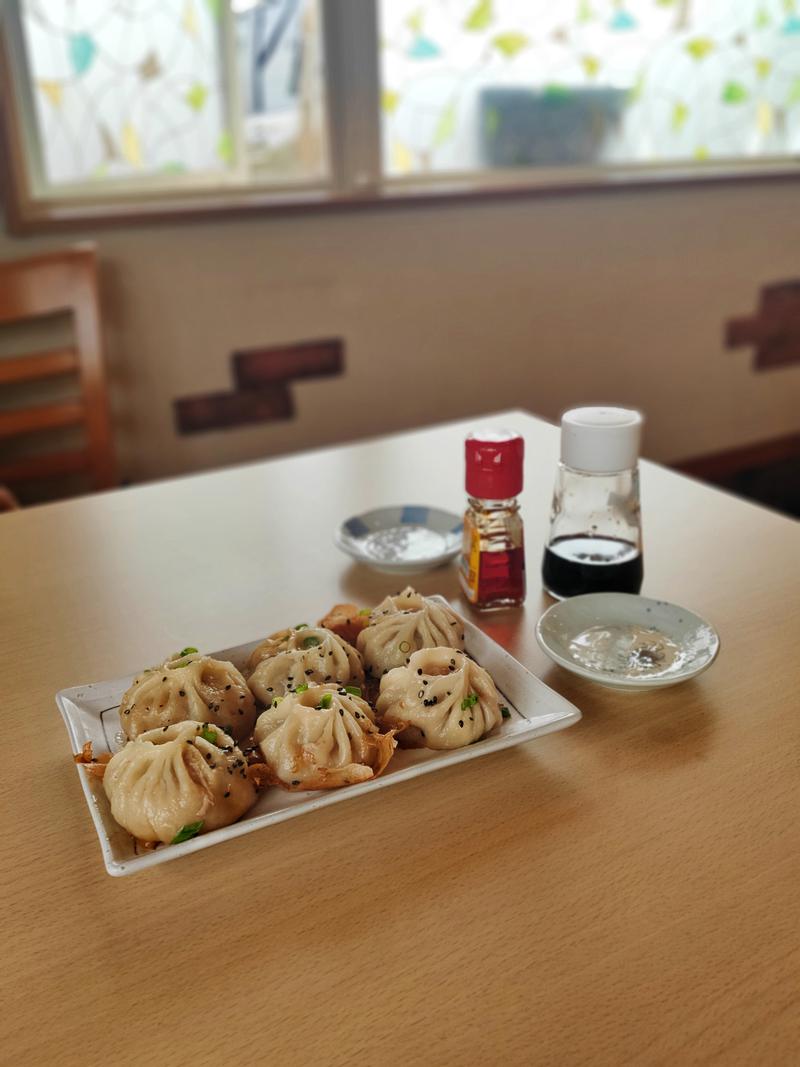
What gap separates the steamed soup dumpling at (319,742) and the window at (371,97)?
1739 mm

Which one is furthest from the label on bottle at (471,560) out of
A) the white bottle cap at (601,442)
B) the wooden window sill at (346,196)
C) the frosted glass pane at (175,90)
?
the frosted glass pane at (175,90)

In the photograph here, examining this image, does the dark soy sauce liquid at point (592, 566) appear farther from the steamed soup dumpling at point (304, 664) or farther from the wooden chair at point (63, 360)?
the wooden chair at point (63, 360)

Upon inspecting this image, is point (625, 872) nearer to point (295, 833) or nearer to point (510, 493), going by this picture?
point (295, 833)

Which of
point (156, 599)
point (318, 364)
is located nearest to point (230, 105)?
point (318, 364)

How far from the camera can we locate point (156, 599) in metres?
1.10

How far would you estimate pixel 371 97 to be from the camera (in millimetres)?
2453

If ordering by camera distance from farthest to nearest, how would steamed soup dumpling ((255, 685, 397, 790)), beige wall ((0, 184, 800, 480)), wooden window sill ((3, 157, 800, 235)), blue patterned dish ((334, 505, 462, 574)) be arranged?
1. beige wall ((0, 184, 800, 480))
2. wooden window sill ((3, 157, 800, 235))
3. blue patterned dish ((334, 505, 462, 574))
4. steamed soup dumpling ((255, 685, 397, 790))

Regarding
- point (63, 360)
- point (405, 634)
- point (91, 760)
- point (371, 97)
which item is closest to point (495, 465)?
point (405, 634)

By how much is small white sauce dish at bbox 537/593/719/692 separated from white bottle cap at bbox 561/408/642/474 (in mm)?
134

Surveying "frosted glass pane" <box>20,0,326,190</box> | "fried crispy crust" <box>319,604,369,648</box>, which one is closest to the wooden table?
"fried crispy crust" <box>319,604,369,648</box>

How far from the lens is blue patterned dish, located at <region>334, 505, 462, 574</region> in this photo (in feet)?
3.71

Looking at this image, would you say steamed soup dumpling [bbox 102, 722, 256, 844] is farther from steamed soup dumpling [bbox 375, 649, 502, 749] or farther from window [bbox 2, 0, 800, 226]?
window [bbox 2, 0, 800, 226]

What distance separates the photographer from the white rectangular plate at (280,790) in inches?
26.2

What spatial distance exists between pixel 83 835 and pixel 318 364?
1.96 metres
